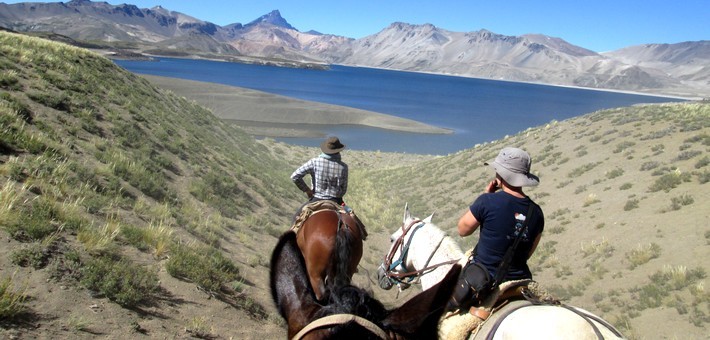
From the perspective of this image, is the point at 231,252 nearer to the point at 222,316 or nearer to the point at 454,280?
the point at 222,316

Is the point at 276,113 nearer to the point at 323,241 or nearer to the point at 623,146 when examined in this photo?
the point at 623,146

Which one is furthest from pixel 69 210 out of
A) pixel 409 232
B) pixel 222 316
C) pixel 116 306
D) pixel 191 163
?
pixel 191 163

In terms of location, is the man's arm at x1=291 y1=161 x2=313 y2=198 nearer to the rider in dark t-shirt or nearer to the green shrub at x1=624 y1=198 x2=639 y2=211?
the rider in dark t-shirt

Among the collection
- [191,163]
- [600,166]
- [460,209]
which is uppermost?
[600,166]

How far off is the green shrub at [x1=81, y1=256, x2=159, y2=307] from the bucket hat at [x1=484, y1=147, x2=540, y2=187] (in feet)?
15.7

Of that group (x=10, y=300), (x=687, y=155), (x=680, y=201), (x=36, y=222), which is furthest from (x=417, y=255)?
(x=687, y=155)

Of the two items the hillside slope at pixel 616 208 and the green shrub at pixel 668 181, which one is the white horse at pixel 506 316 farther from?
the green shrub at pixel 668 181

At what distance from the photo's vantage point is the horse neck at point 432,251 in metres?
5.34

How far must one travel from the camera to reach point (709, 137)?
15672 millimetres

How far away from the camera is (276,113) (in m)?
59.2

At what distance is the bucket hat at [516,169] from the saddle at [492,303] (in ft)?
3.03

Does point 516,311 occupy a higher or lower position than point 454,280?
lower

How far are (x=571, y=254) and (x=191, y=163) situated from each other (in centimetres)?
1240

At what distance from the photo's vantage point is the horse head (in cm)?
541
